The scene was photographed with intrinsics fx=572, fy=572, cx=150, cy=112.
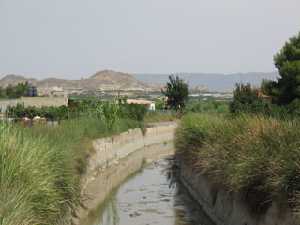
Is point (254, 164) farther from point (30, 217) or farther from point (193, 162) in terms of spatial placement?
point (193, 162)

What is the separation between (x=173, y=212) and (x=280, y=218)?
8.25 meters

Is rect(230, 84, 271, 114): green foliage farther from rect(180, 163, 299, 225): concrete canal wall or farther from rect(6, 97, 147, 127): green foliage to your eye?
rect(6, 97, 147, 127): green foliage

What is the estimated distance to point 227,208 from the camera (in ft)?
46.0

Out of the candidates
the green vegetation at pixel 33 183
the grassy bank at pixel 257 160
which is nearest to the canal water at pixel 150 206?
the grassy bank at pixel 257 160

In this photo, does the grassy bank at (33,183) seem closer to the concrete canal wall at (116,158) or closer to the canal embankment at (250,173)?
the concrete canal wall at (116,158)

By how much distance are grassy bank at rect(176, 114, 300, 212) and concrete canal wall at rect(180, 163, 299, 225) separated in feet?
0.63

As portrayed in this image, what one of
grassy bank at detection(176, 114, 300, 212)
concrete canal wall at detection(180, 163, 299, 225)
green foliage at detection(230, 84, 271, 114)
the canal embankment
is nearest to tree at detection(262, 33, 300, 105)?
green foliage at detection(230, 84, 271, 114)

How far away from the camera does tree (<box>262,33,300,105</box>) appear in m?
30.0

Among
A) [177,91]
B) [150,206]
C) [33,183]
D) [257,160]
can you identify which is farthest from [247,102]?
[177,91]

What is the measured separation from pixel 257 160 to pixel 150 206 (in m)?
8.49

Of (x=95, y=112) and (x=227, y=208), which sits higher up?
(x=95, y=112)

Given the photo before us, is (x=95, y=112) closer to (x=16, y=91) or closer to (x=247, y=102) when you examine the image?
(x=247, y=102)

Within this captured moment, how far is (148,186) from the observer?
2480 cm

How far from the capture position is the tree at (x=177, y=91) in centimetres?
7038
